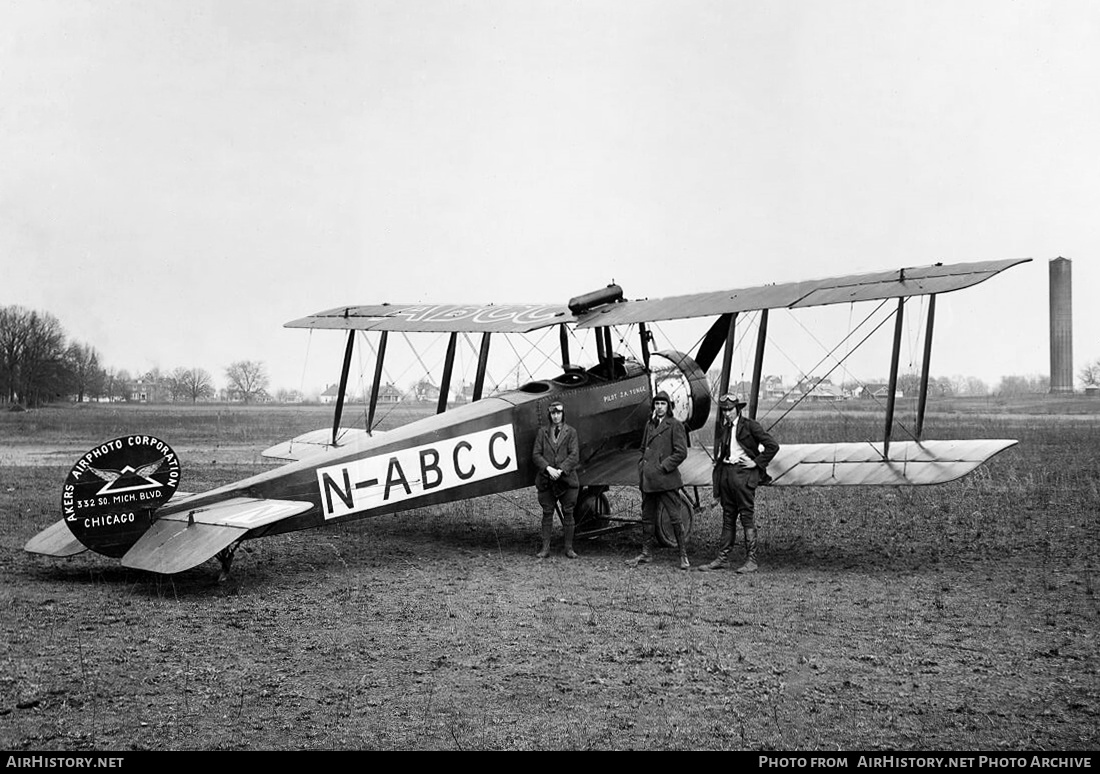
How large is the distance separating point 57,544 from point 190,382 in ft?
200

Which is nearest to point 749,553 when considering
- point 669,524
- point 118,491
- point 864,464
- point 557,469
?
point 864,464

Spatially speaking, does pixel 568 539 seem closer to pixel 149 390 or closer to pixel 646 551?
pixel 646 551

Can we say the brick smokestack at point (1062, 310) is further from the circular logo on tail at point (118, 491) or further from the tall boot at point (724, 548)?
the circular logo on tail at point (118, 491)

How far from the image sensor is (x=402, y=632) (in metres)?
5.77

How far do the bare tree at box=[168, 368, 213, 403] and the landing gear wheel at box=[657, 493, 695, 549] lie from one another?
59279 mm

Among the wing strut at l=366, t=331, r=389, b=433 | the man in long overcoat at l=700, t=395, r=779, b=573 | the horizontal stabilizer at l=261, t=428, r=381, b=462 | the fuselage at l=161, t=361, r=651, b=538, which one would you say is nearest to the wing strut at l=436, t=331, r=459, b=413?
the wing strut at l=366, t=331, r=389, b=433

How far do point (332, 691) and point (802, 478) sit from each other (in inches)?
208

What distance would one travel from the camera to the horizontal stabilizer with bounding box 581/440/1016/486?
7.83 metres

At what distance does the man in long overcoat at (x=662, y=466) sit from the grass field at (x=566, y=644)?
0.35 metres

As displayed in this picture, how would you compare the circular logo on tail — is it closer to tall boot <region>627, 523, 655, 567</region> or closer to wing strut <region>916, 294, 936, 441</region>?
tall boot <region>627, 523, 655, 567</region>

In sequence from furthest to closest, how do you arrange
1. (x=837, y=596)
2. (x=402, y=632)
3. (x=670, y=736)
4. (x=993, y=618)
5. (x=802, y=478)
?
(x=802, y=478) → (x=837, y=596) → (x=993, y=618) → (x=402, y=632) → (x=670, y=736)

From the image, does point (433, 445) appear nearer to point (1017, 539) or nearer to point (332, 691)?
point (332, 691)

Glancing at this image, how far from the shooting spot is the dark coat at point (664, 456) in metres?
8.52

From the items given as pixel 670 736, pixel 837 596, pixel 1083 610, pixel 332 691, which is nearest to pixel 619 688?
pixel 670 736
